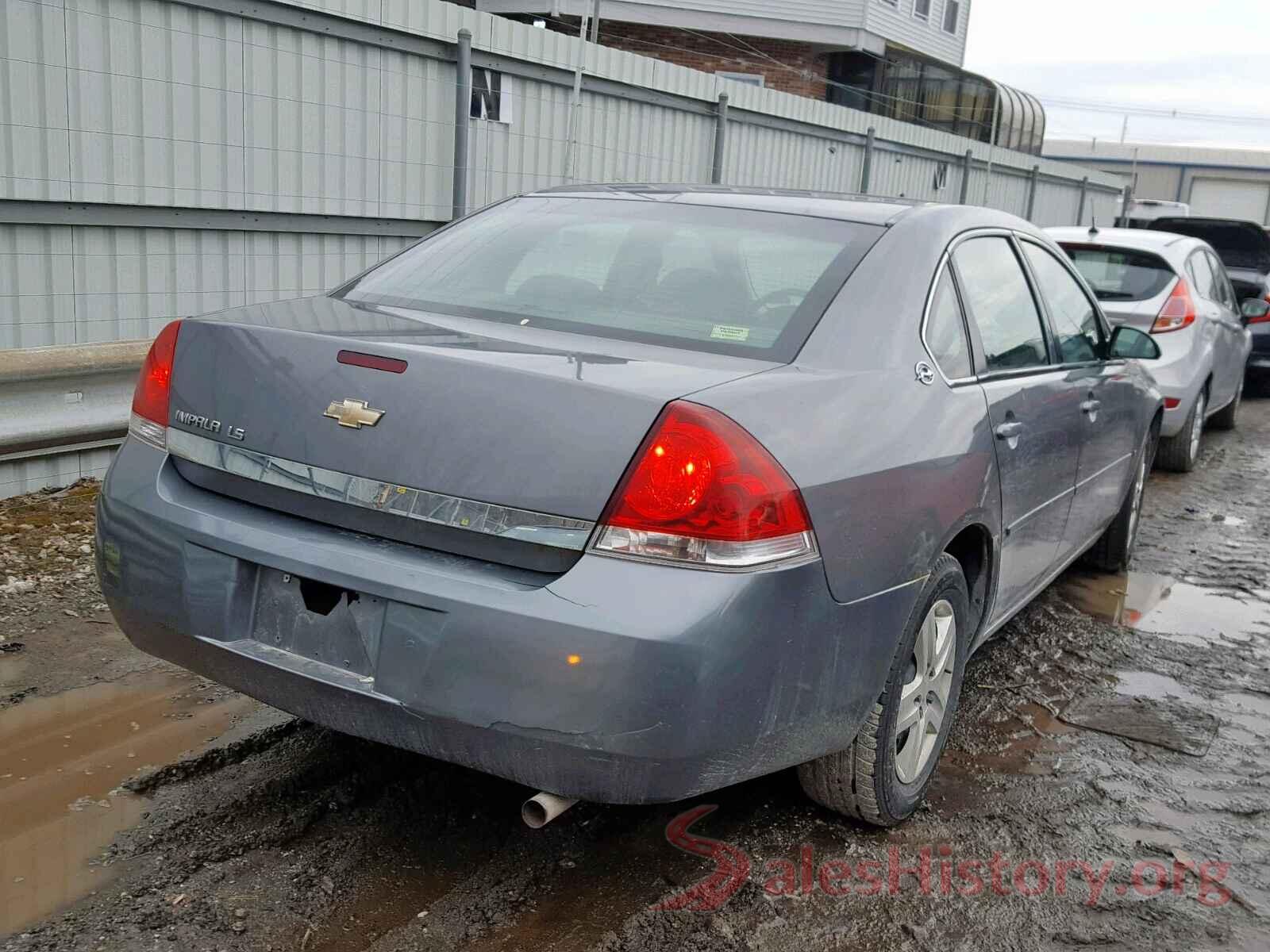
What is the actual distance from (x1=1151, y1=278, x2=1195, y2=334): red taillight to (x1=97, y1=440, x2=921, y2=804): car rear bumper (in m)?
6.26

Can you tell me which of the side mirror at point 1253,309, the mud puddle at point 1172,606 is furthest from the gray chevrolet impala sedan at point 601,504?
the side mirror at point 1253,309

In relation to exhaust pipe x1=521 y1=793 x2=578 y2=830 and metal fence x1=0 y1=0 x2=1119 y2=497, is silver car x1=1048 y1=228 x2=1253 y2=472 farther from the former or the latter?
exhaust pipe x1=521 y1=793 x2=578 y2=830

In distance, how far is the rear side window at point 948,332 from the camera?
3307mm

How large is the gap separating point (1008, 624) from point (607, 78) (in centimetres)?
584

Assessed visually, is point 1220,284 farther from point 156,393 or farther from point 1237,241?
point 156,393

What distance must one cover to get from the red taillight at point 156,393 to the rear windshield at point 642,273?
554mm

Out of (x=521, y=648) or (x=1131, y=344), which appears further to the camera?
(x=1131, y=344)

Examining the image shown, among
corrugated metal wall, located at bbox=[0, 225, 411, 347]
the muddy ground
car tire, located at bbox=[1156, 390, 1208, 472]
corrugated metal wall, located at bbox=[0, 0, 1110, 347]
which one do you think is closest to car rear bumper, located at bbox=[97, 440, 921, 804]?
the muddy ground

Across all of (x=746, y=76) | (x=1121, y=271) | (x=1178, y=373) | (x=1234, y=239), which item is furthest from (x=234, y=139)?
(x=746, y=76)

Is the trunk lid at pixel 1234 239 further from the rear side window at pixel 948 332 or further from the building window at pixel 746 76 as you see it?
the building window at pixel 746 76

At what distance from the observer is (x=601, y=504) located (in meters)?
2.42

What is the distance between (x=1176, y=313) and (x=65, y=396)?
266 inches

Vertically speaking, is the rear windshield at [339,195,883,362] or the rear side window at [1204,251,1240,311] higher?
the rear windshield at [339,195,883,362]

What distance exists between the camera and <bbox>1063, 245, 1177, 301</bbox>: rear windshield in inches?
332
